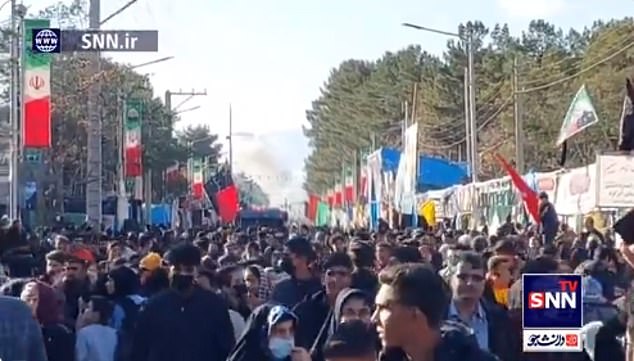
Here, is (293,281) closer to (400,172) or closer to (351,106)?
(400,172)

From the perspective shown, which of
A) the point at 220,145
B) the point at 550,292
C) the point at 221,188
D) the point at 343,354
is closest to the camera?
the point at 343,354

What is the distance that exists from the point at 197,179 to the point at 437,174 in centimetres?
2472

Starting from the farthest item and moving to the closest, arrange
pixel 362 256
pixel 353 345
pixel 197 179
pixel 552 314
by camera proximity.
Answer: pixel 197 179 → pixel 362 256 → pixel 552 314 → pixel 353 345

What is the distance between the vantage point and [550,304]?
8875 millimetres

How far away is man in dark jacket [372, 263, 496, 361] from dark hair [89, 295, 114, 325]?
5954mm

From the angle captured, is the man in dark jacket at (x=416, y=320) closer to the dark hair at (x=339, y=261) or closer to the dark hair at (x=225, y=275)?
the dark hair at (x=339, y=261)

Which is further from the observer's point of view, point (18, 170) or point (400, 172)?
point (400, 172)

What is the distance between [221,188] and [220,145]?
111 meters

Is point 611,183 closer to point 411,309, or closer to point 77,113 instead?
point 411,309

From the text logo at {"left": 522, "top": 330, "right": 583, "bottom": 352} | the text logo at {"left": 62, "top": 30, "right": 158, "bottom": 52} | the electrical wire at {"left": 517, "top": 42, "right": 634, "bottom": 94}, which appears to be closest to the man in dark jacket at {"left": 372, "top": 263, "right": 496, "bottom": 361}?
the text logo at {"left": 522, "top": 330, "right": 583, "bottom": 352}

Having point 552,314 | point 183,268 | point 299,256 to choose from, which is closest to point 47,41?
point 299,256

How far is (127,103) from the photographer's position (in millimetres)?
47750

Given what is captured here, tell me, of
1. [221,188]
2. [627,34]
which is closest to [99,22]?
[221,188]

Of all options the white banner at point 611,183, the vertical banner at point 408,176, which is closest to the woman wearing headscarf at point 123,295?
the white banner at point 611,183
